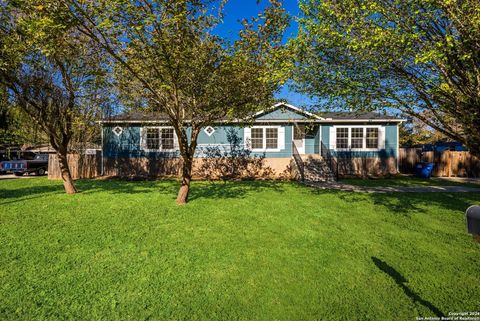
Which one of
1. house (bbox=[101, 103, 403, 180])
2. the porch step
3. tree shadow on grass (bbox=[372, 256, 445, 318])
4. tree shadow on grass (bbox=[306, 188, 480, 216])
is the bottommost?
tree shadow on grass (bbox=[372, 256, 445, 318])

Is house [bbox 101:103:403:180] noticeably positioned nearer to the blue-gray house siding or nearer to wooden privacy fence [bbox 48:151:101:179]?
the blue-gray house siding

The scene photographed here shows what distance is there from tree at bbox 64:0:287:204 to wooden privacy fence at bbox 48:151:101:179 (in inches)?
421

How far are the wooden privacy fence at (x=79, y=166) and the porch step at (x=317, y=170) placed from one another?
14.3 metres

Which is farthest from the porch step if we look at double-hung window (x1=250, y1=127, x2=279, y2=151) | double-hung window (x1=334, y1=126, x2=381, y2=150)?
double-hung window (x1=334, y1=126, x2=381, y2=150)

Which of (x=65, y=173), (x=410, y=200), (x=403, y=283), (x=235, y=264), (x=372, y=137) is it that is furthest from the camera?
(x=372, y=137)

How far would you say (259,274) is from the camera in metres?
3.85

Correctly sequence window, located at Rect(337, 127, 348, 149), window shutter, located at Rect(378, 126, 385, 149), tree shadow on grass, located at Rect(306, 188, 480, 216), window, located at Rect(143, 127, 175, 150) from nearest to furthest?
tree shadow on grass, located at Rect(306, 188, 480, 216)
window shutter, located at Rect(378, 126, 385, 149)
window, located at Rect(143, 127, 175, 150)
window, located at Rect(337, 127, 348, 149)

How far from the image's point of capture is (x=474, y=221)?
6.40 feet

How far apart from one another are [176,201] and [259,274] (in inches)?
220

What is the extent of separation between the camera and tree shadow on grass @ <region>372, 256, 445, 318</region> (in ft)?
Answer: 10.1

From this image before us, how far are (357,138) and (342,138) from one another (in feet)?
3.36

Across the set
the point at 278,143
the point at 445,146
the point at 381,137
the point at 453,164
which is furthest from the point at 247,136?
the point at 445,146

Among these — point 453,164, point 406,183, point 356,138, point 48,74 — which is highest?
point 48,74

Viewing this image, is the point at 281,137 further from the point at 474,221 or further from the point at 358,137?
the point at 474,221
